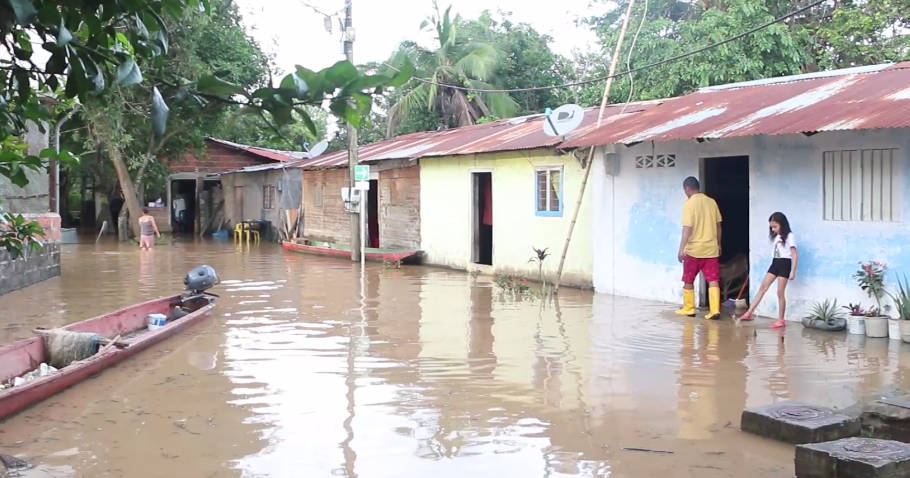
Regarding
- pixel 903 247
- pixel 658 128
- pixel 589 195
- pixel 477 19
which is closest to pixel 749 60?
pixel 589 195

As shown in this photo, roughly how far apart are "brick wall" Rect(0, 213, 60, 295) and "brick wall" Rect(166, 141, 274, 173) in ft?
55.9

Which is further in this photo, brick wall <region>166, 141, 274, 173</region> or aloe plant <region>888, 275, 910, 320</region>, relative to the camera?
brick wall <region>166, 141, 274, 173</region>

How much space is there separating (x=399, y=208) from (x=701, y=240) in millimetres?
10782

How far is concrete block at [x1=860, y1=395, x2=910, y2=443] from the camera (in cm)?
563

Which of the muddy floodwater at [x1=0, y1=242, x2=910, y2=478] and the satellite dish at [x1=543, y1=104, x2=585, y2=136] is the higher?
the satellite dish at [x1=543, y1=104, x2=585, y2=136]

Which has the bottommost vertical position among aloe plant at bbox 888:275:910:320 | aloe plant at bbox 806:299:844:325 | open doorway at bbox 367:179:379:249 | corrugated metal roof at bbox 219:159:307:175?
aloe plant at bbox 806:299:844:325

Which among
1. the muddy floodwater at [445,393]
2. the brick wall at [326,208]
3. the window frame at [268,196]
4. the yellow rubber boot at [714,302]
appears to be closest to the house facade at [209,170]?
the window frame at [268,196]

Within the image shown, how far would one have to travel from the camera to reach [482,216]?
17922 millimetres

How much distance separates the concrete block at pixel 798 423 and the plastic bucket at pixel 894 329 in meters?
3.82

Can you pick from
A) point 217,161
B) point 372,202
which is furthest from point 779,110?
point 217,161

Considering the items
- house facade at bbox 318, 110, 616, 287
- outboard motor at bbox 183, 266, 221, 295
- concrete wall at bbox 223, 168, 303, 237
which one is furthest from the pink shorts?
outboard motor at bbox 183, 266, 221, 295

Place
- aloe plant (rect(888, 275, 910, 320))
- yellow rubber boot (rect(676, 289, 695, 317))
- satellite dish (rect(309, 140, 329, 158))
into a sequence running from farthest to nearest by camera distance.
→ satellite dish (rect(309, 140, 329, 158))
yellow rubber boot (rect(676, 289, 695, 317))
aloe plant (rect(888, 275, 910, 320))

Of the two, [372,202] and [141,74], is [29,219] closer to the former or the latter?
[372,202]

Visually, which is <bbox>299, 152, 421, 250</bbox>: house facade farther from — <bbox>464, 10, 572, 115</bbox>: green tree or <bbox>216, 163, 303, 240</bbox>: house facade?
<bbox>464, 10, 572, 115</bbox>: green tree
